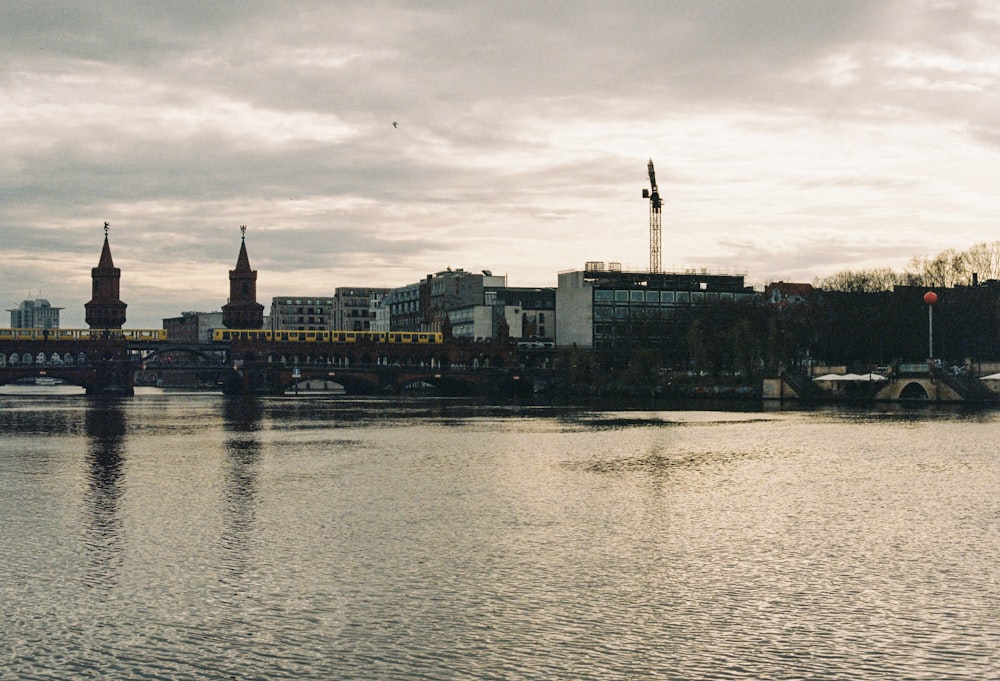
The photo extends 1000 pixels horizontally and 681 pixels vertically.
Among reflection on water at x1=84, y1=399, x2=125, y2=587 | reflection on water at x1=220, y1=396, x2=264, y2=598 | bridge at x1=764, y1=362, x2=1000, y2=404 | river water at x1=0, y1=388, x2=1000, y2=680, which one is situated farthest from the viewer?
bridge at x1=764, y1=362, x2=1000, y2=404

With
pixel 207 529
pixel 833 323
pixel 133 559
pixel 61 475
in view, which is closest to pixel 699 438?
pixel 61 475

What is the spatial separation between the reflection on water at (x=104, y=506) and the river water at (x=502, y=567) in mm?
181

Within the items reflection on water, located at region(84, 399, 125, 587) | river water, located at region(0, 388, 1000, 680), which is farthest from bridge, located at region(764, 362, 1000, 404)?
reflection on water, located at region(84, 399, 125, 587)

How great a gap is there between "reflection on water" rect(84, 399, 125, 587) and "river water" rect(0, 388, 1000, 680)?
181 mm

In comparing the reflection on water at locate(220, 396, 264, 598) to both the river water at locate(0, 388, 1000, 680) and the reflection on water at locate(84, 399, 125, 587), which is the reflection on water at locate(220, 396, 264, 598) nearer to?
the river water at locate(0, 388, 1000, 680)

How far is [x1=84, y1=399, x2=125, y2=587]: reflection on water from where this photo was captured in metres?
30.3

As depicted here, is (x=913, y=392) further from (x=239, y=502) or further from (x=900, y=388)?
(x=239, y=502)

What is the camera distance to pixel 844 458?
61.7 m

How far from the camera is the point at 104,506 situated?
139 ft

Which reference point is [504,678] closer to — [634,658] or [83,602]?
[634,658]

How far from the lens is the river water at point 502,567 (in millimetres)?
21469

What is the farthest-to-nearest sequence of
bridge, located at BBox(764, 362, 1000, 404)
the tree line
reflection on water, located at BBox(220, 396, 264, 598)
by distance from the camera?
the tree line < bridge, located at BBox(764, 362, 1000, 404) < reflection on water, located at BBox(220, 396, 264, 598)

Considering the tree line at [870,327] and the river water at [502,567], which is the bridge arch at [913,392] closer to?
the tree line at [870,327]

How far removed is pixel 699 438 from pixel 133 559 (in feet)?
180
